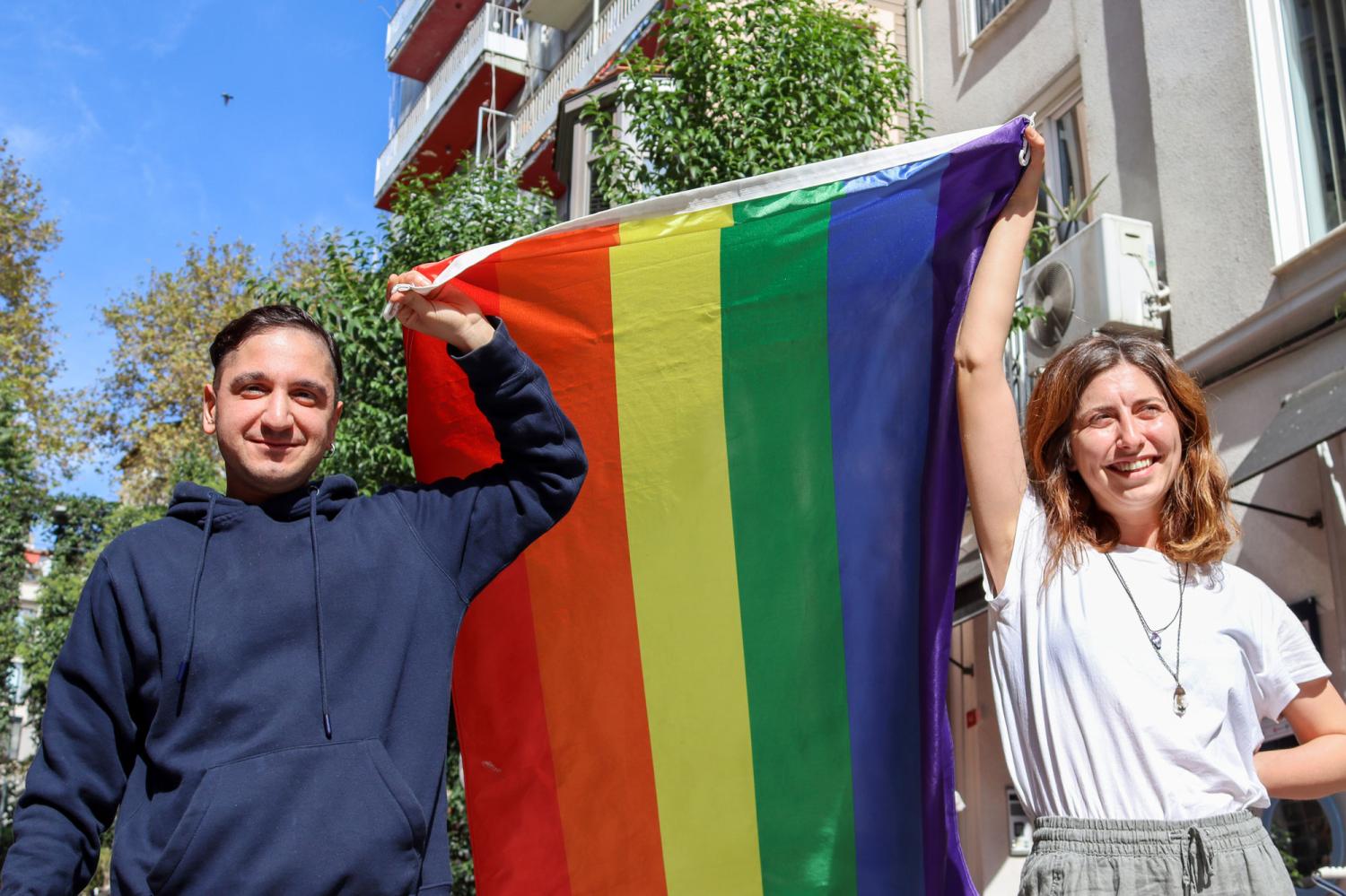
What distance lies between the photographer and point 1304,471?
8164 millimetres

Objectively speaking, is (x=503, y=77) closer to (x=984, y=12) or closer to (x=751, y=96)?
(x=984, y=12)

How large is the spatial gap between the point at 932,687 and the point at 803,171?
1324 mm

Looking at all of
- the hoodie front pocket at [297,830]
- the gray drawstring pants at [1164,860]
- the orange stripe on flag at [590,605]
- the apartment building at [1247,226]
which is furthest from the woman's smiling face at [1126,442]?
the apartment building at [1247,226]

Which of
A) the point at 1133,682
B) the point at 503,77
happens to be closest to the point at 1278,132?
the point at 1133,682

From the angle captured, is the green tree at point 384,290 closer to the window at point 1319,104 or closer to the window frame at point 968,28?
the window frame at point 968,28

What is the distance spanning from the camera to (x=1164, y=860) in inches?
92.3

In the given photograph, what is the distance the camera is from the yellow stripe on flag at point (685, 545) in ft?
10.7

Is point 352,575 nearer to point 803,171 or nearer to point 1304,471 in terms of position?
point 803,171

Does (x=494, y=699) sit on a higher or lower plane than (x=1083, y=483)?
lower

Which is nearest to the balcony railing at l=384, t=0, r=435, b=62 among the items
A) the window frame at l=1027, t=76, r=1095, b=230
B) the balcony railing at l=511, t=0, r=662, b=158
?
the balcony railing at l=511, t=0, r=662, b=158

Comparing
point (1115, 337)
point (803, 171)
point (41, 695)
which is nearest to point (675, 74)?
point (803, 171)

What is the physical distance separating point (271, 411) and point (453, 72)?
26.4m

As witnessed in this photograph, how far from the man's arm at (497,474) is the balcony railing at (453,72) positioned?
24517 mm

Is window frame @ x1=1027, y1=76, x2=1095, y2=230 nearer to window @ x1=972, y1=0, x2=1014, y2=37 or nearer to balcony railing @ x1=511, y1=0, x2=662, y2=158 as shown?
window @ x1=972, y1=0, x2=1014, y2=37
